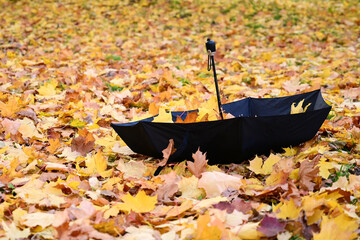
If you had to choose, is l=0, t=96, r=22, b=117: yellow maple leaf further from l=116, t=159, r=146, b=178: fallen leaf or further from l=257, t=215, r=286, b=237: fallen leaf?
l=257, t=215, r=286, b=237: fallen leaf

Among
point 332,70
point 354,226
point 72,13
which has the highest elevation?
point 72,13

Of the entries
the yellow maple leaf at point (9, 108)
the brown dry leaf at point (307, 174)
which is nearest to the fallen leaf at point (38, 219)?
the brown dry leaf at point (307, 174)

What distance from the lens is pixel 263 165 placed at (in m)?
2.25

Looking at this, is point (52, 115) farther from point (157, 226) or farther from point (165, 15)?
point (165, 15)

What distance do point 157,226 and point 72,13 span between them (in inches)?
285

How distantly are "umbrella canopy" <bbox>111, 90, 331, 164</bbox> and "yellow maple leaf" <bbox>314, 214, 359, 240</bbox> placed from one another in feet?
2.57

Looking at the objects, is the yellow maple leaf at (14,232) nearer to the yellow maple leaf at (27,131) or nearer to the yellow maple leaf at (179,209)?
the yellow maple leaf at (179,209)

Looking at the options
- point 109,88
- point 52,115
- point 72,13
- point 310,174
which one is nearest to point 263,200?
point 310,174

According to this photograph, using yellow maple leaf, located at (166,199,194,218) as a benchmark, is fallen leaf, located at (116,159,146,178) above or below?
below

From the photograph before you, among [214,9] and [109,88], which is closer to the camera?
[109,88]

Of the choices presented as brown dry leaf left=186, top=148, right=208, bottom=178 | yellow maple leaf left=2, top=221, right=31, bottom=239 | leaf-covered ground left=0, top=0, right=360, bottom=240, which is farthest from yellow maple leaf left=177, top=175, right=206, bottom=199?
yellow maple leaf left=2, top=221, right=31, bottom=239

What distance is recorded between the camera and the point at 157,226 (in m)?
1.69

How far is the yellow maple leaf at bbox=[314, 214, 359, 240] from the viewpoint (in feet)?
4.99

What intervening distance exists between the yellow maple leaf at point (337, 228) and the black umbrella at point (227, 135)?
0.78 metres
